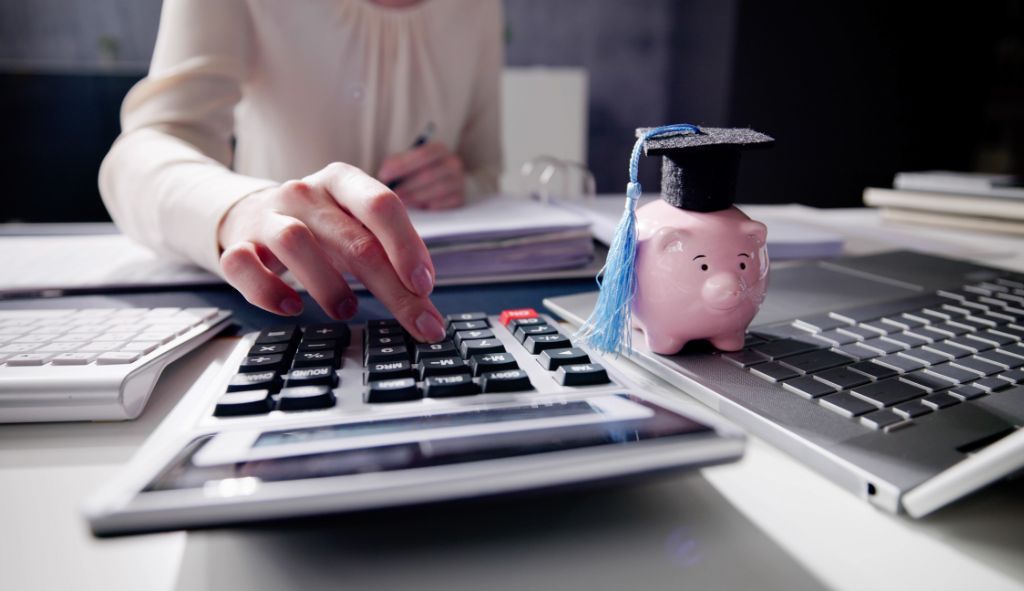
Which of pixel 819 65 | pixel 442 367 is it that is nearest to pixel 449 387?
pixel 442 367

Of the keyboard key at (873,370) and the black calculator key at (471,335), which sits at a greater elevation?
the black calculator key at (471,335)

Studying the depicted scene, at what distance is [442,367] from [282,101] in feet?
2.65

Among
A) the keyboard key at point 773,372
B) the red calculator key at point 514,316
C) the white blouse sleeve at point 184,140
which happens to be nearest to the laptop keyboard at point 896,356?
the keyboard key at point 773,372

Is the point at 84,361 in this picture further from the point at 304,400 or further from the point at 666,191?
the point at 666,191

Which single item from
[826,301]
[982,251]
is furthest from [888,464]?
[982,251]

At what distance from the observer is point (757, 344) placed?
0.36 metres

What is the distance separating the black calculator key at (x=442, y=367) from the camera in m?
0.28

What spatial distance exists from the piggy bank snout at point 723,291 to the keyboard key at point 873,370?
66mm

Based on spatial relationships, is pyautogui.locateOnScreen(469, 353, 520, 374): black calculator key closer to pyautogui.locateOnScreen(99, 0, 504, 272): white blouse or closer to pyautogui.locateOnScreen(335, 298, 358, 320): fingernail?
pyautogui.locateOnScreen(335, 298, 358, 320): fingernail

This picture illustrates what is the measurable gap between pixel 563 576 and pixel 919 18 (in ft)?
9.01

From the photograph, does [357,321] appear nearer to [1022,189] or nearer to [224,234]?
[224,234]

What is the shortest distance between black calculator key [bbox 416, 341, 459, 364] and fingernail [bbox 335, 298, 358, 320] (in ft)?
0.31

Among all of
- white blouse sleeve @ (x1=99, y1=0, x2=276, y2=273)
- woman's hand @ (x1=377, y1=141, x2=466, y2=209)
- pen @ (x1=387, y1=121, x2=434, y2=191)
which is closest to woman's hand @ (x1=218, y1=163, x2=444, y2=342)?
white blouse sleeve @ (x1=99, y1=0, x2=276, y2=273)

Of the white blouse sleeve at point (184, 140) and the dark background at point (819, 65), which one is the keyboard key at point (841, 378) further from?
the dark background at point (819, 65)
